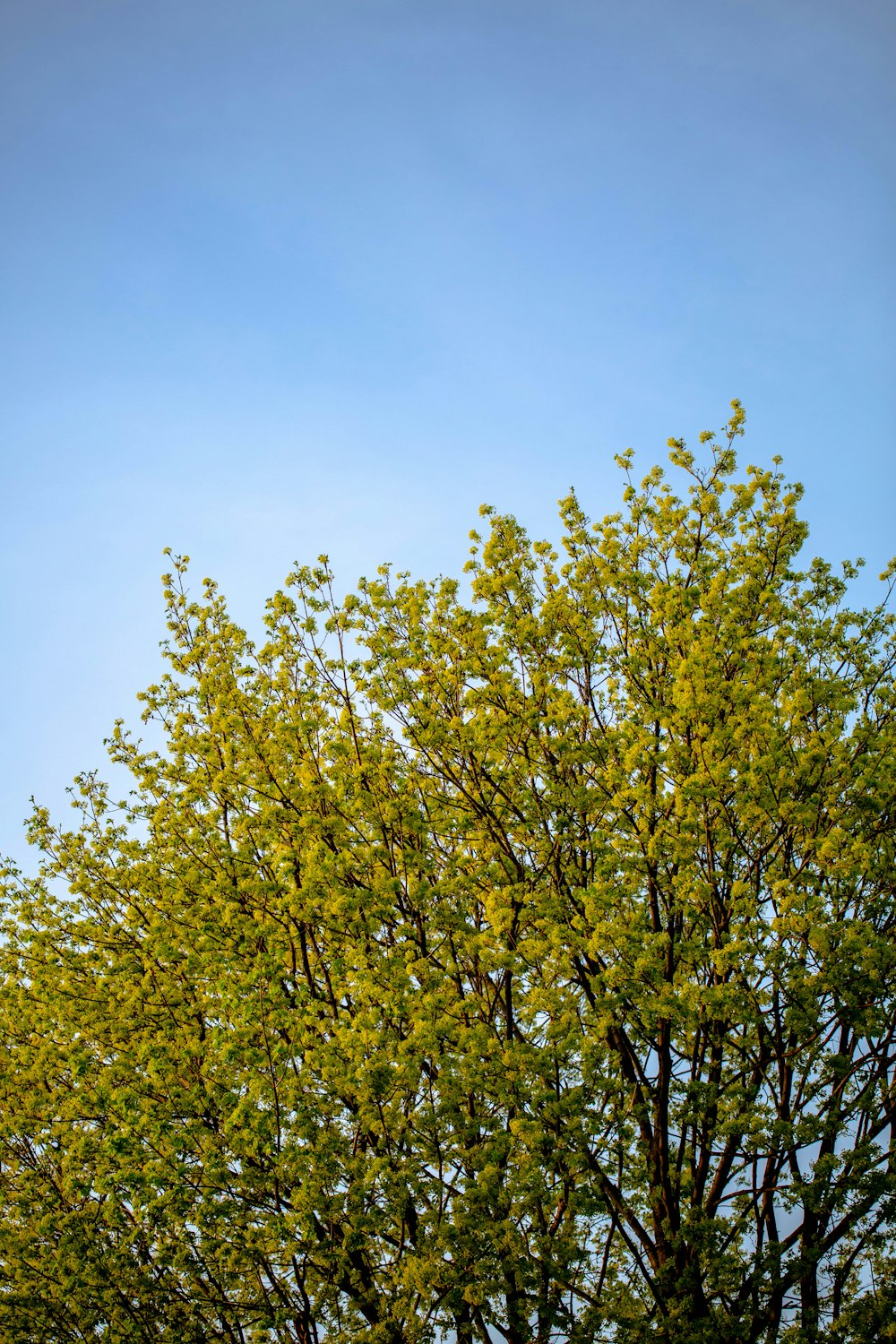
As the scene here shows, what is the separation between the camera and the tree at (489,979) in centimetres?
948

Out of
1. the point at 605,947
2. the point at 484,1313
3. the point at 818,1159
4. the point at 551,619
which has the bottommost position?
the point at 484,1313

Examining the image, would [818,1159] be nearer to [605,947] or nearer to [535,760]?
[605,947]

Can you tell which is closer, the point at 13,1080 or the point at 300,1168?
the point at 300,1168

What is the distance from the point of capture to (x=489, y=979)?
1202 centimetres

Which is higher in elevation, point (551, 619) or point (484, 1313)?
point (551, 619)

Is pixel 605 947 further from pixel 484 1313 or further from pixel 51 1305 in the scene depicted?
pixel 51 1305

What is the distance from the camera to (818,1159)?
30.9 feet

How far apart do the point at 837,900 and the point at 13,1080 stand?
11.1 metres

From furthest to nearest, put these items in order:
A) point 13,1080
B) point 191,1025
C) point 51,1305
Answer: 1. point 13,1080
2. point 191,1025
3. point 51,1305

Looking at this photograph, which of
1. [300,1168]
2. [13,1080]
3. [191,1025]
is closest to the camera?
[300,1168]

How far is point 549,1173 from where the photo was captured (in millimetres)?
10773

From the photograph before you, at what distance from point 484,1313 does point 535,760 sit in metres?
6.34

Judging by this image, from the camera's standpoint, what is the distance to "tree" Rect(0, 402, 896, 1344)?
9484mm

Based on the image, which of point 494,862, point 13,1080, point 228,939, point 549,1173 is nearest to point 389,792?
point 494,862
